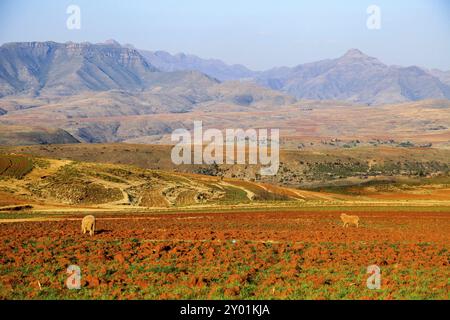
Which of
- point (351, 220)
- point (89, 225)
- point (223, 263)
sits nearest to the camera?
point (223, 263)

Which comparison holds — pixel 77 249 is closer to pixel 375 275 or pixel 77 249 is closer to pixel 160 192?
pixel 375 275

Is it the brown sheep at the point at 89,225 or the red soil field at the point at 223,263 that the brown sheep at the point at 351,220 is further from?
the brown sheep at the point at 89,225

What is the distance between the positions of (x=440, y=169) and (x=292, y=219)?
13867cm

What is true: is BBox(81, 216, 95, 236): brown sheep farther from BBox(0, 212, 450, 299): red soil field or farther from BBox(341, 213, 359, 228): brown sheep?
BBox(341, 213, 359, 228): brown sheep

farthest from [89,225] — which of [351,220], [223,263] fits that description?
[351,220]

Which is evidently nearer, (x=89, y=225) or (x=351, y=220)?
(x=89, y=225)

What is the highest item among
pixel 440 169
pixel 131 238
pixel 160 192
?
pixel 131 238

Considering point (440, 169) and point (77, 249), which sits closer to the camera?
point (77, 249)

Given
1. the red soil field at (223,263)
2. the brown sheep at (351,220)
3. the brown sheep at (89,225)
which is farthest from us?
the brown sheep at (351,220)

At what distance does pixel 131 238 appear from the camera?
95.7 feet

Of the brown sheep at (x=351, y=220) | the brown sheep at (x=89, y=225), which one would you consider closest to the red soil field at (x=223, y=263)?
the brown sheep at (x=89, y=225)

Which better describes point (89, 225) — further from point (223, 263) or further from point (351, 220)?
point (351, 220)
